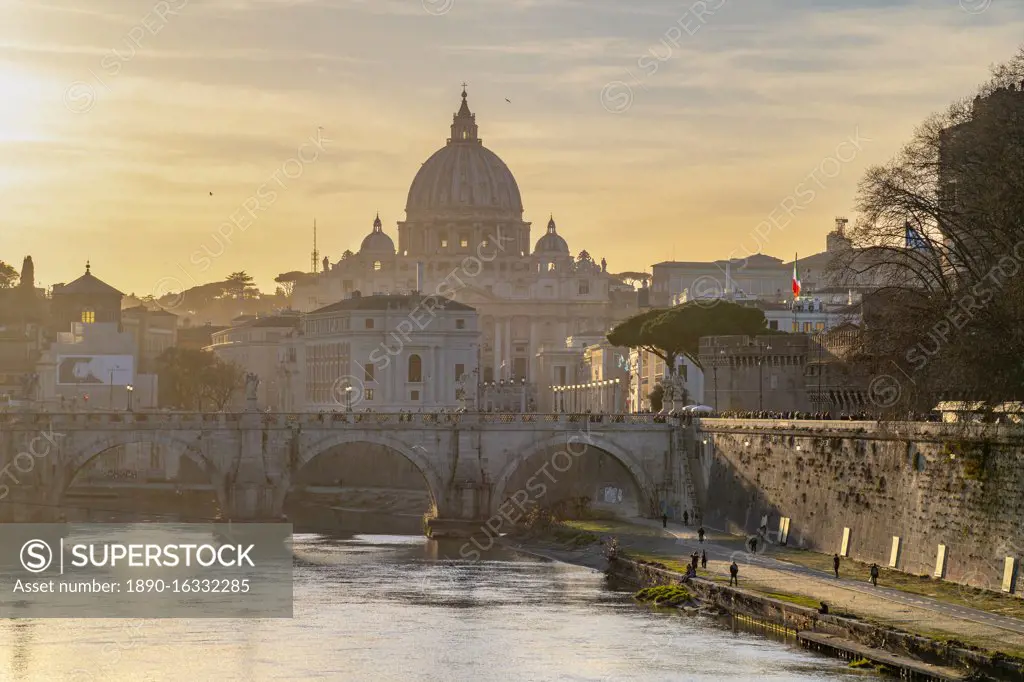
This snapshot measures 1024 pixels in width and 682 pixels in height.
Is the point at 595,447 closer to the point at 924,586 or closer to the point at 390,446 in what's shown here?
the point at 390,446

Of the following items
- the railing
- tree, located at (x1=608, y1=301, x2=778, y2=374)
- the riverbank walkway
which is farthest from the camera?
tree, located at (x1=608, y1=301, x2=778, y2=374)

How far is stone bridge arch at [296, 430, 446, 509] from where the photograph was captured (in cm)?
10200

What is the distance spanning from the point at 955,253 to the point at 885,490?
25.4ft

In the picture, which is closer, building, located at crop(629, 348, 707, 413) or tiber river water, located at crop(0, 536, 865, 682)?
tiber river water, located at crop(0, 536, 865, 682)

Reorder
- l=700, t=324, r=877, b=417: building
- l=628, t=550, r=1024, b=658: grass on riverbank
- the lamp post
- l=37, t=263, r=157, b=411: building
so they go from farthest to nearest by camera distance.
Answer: l=37, t=263, r=157, b=411: building < the lamp post < l=700, t=324, r=877, b=417: building < l=628, t=550, r=1024, b=658: grass on riverbank

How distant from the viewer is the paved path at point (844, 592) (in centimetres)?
5506

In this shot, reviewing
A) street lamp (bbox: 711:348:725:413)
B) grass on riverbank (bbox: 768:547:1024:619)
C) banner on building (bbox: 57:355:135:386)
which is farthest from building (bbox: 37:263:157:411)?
grass on riverbank (bbox: 768:547:1024:619)

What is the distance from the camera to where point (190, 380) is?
573 feet

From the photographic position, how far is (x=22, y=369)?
537ft

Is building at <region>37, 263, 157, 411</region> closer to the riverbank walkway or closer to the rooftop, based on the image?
the rooftop

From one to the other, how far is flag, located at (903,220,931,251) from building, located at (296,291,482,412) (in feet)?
340

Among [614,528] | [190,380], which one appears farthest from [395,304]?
[614,528]

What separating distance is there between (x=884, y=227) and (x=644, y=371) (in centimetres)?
8424

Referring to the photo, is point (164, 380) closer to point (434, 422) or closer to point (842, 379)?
point (434, 422)
